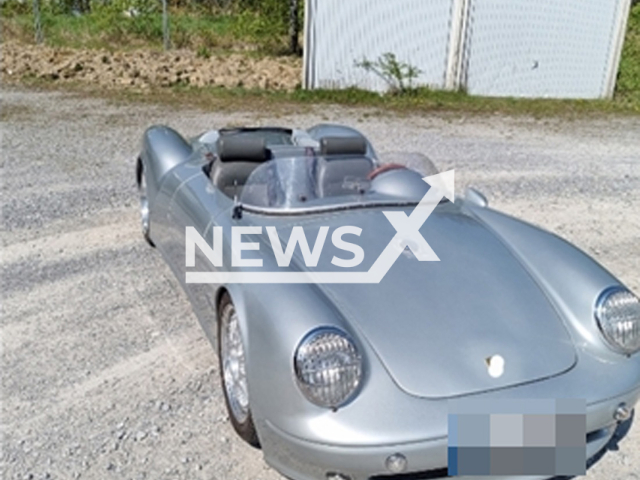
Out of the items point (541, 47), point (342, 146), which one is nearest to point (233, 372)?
point (342, 146)

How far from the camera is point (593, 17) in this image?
38.7 feet

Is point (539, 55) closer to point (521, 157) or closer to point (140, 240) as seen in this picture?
point (521, 157)

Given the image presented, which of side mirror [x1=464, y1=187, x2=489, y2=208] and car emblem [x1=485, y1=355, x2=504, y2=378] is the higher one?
side mirror [x1=464, y1=187, x2=489, y2=208]

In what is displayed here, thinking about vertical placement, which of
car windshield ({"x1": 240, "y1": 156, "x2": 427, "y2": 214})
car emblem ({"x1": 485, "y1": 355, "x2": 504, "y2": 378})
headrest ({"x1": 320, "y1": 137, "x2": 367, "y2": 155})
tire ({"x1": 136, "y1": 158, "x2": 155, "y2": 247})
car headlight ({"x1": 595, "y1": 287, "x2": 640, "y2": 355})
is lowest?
tire ({"x1": 136, "y1": 158, "x2": 155, "y2": 247})

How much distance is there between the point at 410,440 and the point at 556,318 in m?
0.92

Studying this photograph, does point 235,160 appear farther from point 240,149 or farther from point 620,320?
point 620,320

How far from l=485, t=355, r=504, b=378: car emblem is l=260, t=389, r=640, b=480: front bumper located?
33 cm

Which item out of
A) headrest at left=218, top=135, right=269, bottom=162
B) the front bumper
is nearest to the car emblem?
the front bumper

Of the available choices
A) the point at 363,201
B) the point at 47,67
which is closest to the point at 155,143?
the point at 363,201

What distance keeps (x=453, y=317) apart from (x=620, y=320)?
2.28ft

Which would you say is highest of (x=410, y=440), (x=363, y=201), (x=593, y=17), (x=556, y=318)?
(x=593, y=17)

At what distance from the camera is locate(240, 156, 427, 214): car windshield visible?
321 centimetres

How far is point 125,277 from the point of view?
14.4ft

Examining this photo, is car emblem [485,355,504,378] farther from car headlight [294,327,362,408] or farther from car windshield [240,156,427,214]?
car windshield [240,156,427,214]
